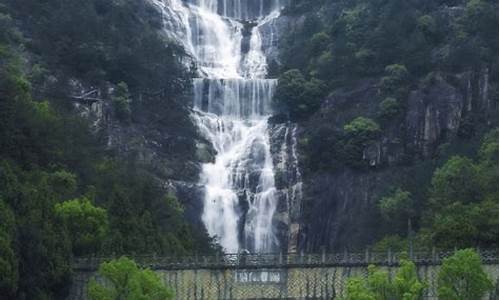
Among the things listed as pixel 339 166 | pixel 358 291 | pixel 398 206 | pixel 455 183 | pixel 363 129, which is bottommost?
pixel 358 291

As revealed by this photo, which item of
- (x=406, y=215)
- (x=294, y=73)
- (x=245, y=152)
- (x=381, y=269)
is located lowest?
(x=381, y=269)

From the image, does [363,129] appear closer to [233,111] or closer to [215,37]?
[233,111]

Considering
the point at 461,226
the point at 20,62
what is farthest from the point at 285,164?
the point at 461,226

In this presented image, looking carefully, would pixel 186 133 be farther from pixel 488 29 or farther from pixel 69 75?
pixel 488 29

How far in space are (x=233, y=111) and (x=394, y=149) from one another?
1425 centimetres

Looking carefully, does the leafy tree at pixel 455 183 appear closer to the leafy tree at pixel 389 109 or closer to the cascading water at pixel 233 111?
the leafy tree at pixel 389 109

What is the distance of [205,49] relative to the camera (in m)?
112

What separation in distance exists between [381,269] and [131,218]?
56.9 feet

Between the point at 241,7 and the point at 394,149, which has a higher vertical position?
the point at 241,7

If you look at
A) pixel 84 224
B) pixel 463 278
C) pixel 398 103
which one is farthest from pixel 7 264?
pixel 398 103

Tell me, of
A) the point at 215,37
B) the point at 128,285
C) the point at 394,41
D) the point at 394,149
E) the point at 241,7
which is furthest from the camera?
the point at 241,7

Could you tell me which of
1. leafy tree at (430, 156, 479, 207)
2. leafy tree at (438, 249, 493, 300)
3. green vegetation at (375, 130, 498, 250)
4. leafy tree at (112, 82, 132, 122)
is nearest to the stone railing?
leafy tree at (438, 249, 493, 300)

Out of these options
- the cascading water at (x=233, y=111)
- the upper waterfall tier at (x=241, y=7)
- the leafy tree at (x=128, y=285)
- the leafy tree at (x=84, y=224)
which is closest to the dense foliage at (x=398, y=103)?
the cascading water at (x=233, y=111)

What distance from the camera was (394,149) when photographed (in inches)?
3671
